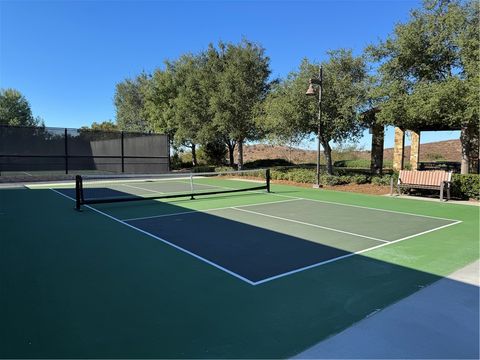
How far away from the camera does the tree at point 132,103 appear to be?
3706cm

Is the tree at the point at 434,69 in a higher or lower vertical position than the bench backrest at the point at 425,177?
higher

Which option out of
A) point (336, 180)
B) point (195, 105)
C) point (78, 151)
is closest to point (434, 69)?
point (336, 180)

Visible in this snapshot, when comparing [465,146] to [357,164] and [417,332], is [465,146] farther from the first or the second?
[357,164]

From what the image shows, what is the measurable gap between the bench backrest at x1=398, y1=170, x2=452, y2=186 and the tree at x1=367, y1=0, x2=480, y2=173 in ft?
6.53

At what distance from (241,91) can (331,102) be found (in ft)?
22.3

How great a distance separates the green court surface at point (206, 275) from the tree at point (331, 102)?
8.11 meters

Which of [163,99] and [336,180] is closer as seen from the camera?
[336,180]

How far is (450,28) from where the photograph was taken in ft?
42.9

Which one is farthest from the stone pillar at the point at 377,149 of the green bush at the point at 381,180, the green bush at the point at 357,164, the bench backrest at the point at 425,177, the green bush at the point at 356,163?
the green bush at the point at 356,163

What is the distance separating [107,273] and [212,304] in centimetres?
172

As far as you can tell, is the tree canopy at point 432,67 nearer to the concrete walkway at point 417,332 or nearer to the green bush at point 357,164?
the concrete walkway at point 417,332

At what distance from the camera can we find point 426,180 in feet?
41.3

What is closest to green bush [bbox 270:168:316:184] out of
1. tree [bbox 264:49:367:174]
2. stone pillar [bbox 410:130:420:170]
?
tree [bbox 264:49:367:174]

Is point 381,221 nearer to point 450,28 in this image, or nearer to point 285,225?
point 285,225
